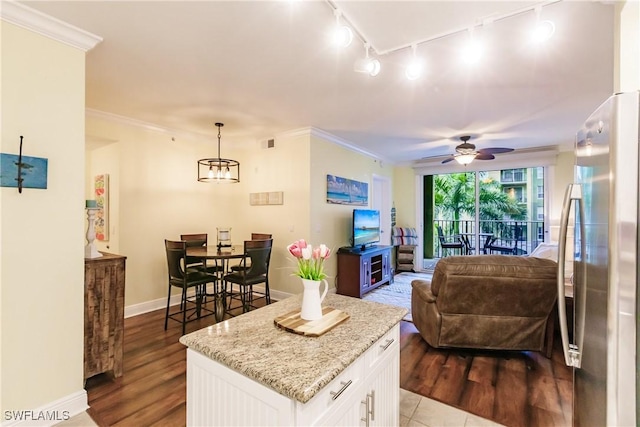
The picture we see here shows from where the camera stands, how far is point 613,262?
0.93m

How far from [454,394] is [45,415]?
2814 mm

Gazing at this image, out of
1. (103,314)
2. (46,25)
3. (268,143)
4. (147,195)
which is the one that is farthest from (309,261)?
(268,143)

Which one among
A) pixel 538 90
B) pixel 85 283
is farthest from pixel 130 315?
pixel 538 90

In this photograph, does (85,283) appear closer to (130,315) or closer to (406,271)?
(130,315)

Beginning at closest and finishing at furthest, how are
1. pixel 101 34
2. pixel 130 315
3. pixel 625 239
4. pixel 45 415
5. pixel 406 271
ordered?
pixel 625 239 → pixel 45 415 → pixel 101 34 → pixel 130 315 → pixel 406 271

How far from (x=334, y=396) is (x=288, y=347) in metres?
0.26

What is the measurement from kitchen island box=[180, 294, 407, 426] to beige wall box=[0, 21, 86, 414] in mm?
1310

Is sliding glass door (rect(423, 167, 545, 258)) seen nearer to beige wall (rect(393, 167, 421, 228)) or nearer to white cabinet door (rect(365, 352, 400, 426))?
beige wall (rect(393, 167, 421, 228))

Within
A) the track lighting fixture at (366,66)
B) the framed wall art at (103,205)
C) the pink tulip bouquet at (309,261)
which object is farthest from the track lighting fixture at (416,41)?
the framed wall art at (103,205)

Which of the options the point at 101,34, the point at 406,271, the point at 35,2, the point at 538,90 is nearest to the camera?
the point at 35,2

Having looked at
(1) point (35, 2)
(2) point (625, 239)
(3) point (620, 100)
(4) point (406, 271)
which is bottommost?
(4) point (406, 271)

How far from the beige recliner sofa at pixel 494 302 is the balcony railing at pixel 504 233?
13.4ft

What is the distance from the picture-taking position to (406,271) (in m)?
6.79

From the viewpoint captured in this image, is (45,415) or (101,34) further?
(101,34)
